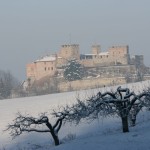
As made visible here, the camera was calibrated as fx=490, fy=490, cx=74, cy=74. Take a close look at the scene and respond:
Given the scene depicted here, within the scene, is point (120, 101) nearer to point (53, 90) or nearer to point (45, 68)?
point (53, 90)

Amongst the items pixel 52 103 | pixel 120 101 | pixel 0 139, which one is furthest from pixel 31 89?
pixel 120 101

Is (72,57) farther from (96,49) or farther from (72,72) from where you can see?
(72,72)

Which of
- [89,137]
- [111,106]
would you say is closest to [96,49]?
[89,137]

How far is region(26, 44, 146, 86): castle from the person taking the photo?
93.4m

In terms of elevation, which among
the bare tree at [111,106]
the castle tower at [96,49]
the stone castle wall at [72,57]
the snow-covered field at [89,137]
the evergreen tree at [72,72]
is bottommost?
the snow-covered field at [89,137]

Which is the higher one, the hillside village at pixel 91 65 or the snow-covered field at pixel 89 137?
the hillside village at pixel 91 65

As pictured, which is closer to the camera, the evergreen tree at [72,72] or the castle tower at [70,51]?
the evergreen tree at [72,72]

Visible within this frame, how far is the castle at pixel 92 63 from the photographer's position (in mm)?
93375

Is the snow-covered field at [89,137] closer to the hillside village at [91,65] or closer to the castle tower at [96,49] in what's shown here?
the hillside village at [91,65]

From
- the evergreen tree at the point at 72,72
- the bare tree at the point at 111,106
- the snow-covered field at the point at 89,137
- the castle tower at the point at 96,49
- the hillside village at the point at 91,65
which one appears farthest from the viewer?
the castle tower at the point at 96,49

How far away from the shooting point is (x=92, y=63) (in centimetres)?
9675

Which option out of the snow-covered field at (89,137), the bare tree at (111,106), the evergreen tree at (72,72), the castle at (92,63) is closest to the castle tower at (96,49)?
the castle at (92,63)

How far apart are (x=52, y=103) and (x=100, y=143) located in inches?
536

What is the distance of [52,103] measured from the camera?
1027 inches
